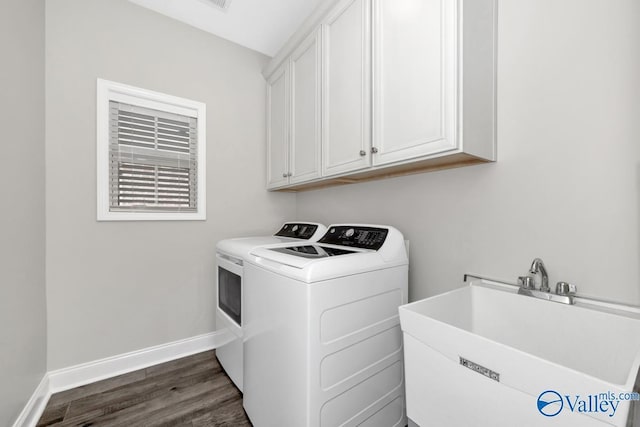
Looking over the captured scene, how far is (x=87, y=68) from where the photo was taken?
66.9 inches

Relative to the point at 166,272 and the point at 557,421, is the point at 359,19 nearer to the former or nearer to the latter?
the point at 557,421

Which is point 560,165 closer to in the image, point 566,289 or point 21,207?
point 566,289

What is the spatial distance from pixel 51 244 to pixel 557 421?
7.94ft

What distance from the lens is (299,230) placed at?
2107 millimetres

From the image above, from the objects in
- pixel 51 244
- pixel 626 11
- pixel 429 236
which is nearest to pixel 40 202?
pixel 51 244

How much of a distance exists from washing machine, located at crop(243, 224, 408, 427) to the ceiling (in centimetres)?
174

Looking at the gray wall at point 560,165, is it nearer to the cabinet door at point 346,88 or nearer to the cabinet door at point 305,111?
the cabinet door at point 346,88

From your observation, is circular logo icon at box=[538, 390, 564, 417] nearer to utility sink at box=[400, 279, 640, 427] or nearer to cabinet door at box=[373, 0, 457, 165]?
utility sink at box=[400, 279, 640, 427]

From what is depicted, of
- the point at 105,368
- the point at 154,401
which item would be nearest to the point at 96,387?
the point at 105,368

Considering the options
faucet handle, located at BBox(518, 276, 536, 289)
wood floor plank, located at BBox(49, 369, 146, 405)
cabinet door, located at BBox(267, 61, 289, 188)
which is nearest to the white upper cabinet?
cabinet door, located at BBox(267, 61, 289, 188)

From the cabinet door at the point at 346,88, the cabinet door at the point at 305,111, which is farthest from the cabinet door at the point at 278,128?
the cabinet door at the point at 346,88

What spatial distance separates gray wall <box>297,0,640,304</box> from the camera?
0.88m

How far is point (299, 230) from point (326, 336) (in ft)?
3.73

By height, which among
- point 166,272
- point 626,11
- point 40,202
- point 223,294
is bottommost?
point 223,294
